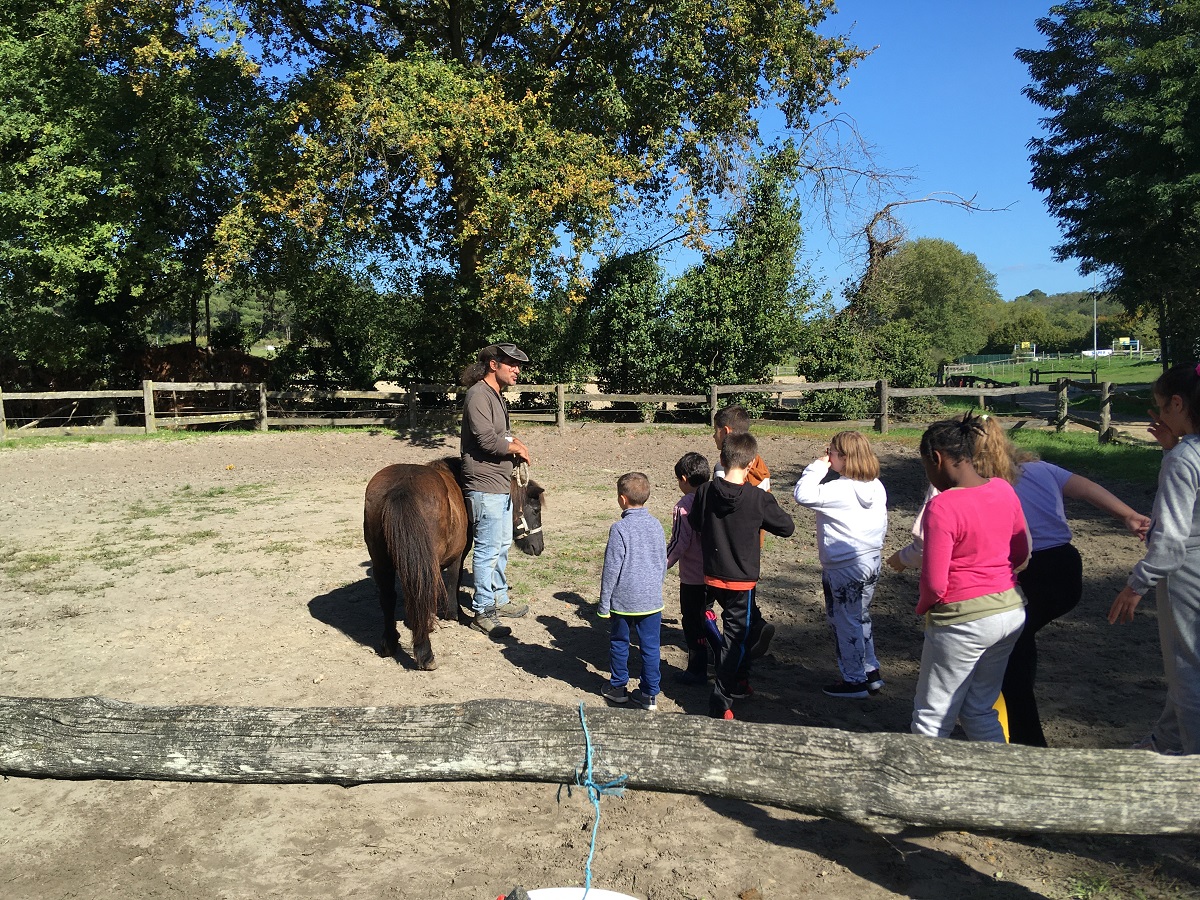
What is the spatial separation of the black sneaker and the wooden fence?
45.5 feet

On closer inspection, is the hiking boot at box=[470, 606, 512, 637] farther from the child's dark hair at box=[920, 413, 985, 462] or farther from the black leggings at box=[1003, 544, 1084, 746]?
the child's dark hair at box=[920, 413, 985, 462]

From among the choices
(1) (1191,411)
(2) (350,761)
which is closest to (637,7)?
(1) (1191,411)

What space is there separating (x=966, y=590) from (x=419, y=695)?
132 inches

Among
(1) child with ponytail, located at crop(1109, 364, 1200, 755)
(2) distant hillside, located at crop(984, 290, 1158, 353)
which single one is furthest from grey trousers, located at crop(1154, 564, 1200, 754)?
(2) distant hillside, located at crop(984, 290, 1158, 353)

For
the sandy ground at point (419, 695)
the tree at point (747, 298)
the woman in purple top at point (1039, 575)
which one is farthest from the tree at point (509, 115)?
the woman in purple top at point (1039, 575)

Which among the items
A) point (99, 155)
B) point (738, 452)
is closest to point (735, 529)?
point (738, 452)

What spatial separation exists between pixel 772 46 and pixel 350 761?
19.4m

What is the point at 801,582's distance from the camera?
25.5 feet

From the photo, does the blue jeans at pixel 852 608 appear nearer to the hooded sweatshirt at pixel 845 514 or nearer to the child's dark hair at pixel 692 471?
the hooded sweatshirt at pixel 845 514

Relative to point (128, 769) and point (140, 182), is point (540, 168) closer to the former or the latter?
point (140, 182)

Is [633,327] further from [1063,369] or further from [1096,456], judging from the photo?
[1063,369]

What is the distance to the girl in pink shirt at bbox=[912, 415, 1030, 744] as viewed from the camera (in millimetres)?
3434

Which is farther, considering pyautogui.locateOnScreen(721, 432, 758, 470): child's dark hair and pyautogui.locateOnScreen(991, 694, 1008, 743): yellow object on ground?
pyautogui.locateOnScreen(721, 432, 758, 470): child's dark hair

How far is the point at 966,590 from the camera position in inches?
136
